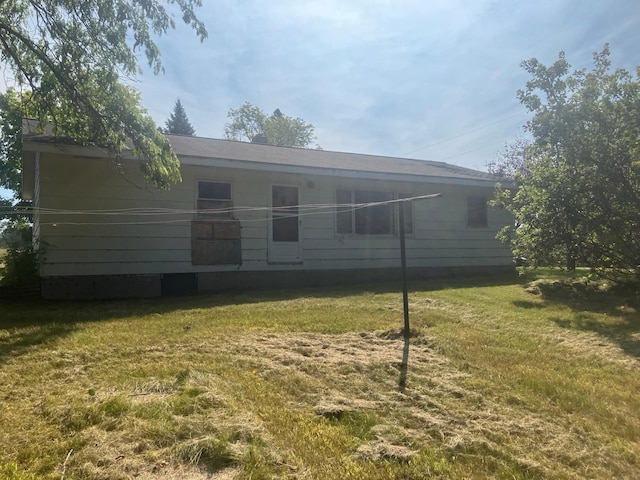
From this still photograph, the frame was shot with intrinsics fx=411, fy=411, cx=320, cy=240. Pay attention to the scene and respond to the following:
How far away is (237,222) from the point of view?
9.22m

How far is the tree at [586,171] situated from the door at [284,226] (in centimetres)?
510

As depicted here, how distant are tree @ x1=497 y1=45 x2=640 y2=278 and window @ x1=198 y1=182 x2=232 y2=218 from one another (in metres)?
6.44

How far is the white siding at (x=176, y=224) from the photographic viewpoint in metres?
7.87

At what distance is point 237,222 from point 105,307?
3222 millimetres

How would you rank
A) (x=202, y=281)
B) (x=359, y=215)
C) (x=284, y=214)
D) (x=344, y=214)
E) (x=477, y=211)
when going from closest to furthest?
(x=202, y=281) < (x=284, y=214) < (x=344, y=214) < (x=359, y=215) < (x=477, y=211)

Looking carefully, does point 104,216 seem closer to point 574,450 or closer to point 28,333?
point 28,333

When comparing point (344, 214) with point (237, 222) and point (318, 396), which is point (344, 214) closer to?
point (237, 222)

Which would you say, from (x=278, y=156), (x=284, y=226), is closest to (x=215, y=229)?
(x=284, y=226)

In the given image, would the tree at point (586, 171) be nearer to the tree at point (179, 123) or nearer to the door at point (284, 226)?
the door at point (284, 226)

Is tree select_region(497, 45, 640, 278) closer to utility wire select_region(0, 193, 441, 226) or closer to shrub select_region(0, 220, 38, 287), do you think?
utility wire select_region(0, 193, 441, 226)

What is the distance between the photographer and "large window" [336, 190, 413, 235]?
1034 centimetres

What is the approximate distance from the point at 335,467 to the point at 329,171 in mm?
7774

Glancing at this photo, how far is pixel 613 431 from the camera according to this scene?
283 cm

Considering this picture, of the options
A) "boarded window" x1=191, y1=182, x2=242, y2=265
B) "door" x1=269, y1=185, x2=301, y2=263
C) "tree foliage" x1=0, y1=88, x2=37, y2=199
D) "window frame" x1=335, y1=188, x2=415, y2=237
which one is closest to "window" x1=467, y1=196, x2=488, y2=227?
"window frame" x1=335, y1=188, x2=415, y2=237
